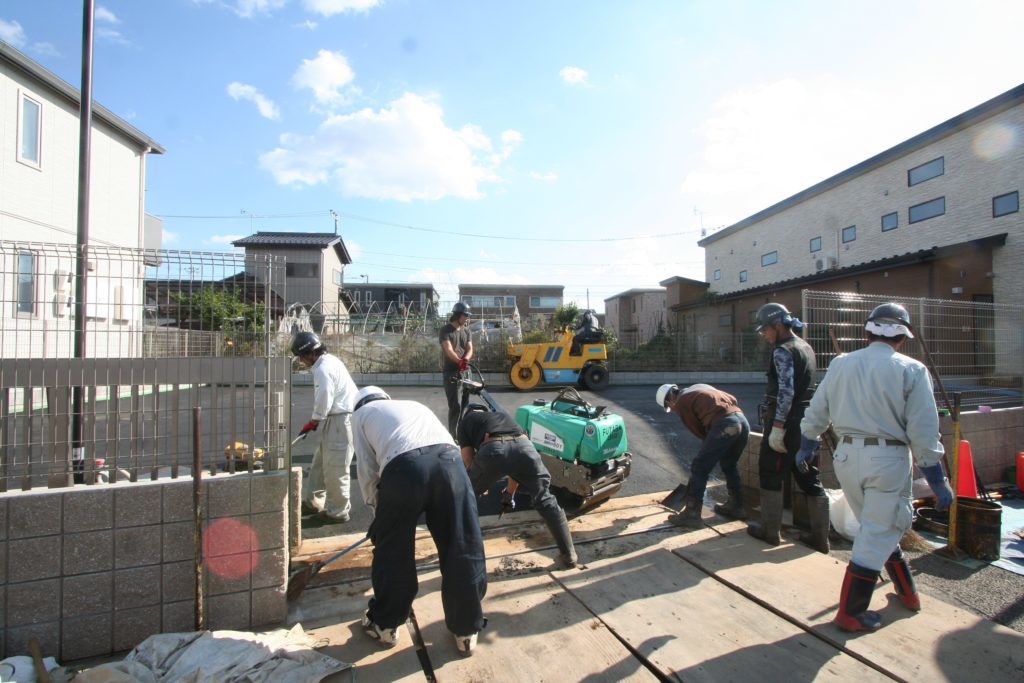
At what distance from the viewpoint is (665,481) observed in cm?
534

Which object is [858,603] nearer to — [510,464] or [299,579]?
[510,464]

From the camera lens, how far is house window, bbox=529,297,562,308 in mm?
35500

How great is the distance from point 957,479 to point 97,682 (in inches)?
228

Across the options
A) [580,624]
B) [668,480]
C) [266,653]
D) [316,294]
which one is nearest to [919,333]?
[668,480]

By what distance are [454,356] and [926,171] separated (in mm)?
18112

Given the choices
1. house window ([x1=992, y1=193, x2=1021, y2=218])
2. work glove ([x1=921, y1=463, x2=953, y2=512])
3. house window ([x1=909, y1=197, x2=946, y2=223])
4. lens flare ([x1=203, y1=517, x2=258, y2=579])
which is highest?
house window ([x1=909, y1=197, x2=946, y2=223])

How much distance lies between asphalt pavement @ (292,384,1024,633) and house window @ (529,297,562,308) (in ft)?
75.6

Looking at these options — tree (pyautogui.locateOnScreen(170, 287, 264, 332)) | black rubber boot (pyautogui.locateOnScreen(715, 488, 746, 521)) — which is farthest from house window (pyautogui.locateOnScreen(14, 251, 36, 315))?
black rubber boot (pyautogui.locateOnScreen(715, 488, 746, 521))

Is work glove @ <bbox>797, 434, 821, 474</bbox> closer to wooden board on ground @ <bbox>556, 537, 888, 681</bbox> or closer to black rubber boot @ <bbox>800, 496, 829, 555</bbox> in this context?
black rubber boot @ <bbox>800, 496, 829, 555</bbox>

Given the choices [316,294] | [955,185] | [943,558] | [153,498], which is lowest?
[943,558]

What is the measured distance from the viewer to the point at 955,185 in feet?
47.7

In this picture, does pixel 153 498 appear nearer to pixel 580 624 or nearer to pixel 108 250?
pixel 108 250

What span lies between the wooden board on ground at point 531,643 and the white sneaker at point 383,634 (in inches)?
6.6

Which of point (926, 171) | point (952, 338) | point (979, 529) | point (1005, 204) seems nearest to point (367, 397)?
point (979, 529)
